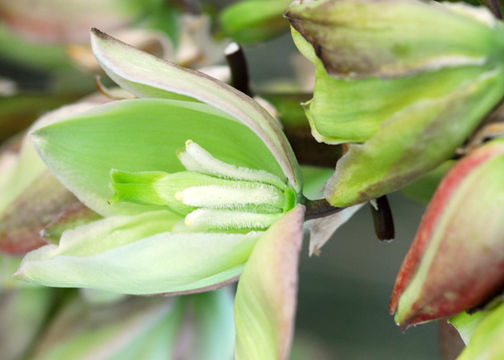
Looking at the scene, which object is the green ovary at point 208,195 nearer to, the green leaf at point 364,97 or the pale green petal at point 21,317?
the green leaf at point 364,97

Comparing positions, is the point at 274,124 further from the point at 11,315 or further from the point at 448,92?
the point at 11,315

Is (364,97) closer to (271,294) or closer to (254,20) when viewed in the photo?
(271,294)

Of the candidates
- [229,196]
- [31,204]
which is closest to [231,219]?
[229,196]

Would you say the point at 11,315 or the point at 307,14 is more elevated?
the point at 307,14

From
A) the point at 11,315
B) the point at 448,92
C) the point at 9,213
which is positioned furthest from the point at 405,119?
the point at 11,315

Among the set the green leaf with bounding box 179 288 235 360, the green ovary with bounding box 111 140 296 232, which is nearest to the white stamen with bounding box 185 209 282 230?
the green ovary with bounding box 111 140 296 232

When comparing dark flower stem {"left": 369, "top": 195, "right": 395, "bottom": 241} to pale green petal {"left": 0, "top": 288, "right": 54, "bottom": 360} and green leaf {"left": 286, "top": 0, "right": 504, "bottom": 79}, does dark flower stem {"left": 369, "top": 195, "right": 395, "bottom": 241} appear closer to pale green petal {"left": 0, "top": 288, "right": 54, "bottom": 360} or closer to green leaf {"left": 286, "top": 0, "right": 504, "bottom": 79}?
green leaf {"left": 286, "top": 0, "right": 504, "bottom": 79}
